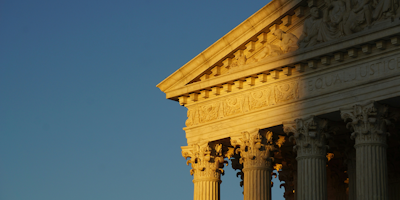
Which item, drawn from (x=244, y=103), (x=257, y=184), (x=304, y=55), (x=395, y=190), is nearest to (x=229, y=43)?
(x=244, y=103)

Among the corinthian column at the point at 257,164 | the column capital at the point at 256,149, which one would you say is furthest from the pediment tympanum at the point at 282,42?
the corinthian column at the point at 257,164

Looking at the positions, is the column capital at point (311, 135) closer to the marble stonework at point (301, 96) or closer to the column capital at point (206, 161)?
the marble stonework at point (301, 96)

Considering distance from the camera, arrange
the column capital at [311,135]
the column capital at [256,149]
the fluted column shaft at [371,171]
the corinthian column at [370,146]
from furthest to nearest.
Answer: the column capital at [256,149]
the column capital at [311,135]
the corinthian column at [370,146]
the fluted column shaft at [371,171]

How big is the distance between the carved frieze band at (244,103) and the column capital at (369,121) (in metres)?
3.78

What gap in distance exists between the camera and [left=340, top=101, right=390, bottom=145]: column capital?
35.8 m

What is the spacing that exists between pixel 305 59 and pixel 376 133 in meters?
5.16

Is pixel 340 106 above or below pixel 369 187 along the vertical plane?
above

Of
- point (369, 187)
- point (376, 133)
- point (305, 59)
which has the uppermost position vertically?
point (305, 59)

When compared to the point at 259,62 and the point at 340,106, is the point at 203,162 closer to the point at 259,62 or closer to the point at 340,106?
the point at 259,62

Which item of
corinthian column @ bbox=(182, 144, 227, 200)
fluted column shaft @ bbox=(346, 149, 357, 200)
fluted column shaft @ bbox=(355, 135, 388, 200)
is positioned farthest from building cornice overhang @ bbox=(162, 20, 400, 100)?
fluted column shaft @ bbox=(346, 149, 357, 200)

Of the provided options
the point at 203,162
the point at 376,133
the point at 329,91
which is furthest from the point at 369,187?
the point at 203,162

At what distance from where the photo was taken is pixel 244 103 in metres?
41.2

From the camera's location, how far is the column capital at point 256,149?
40.4 m

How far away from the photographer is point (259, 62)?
40.2 meters
